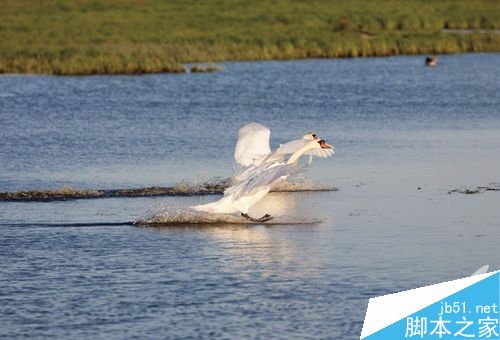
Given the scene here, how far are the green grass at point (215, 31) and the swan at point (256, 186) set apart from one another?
27.2 meters

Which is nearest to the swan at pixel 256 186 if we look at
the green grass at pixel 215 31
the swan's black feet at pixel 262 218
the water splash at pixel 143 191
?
the swan's black feet at pixel 262 218

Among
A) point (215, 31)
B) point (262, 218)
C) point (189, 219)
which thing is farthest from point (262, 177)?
point (215, 31)

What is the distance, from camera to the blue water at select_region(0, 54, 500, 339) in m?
11.2

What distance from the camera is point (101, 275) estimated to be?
1273 centimetres

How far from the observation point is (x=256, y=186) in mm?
14820

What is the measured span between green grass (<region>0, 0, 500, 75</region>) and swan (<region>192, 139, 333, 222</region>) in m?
27.2

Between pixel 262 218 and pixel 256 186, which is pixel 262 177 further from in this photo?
pixel 262 218

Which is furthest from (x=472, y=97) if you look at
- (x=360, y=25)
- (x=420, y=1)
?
(x=420, y=1)

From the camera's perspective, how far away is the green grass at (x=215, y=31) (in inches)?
1768

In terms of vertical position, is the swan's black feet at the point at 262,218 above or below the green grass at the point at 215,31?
below

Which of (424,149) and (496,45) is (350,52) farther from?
(424,149)

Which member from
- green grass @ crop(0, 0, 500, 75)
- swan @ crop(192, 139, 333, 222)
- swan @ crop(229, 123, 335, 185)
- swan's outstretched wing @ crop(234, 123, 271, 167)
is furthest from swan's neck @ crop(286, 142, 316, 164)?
green grass @ crop(0, 0, 500, 75)

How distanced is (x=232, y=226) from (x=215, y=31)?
41750 millimetres

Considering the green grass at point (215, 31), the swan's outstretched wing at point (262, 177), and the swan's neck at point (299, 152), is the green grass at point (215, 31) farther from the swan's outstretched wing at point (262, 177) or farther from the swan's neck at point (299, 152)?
the swan's outstretched wing at point (262, 177)
